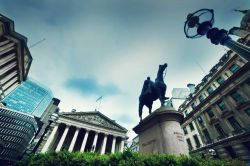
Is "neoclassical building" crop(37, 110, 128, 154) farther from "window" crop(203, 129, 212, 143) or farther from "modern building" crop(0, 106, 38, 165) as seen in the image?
"window" crop(203, 129, 212, 143)

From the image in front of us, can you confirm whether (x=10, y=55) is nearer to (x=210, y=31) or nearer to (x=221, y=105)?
(x=210, y=31)

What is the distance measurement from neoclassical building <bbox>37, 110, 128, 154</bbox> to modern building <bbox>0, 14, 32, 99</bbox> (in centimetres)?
1711

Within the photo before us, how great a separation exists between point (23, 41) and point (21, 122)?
12545mm

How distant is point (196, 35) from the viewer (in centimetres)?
551

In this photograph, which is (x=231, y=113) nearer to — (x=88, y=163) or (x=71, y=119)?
(x=88, y=163)

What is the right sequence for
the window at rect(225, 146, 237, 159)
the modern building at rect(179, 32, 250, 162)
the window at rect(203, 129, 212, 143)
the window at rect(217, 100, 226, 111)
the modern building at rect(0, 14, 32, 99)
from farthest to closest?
1. the window at rect(203, 129, 212, 143)
2. the window at rect(217, 100, 226, 111)
3. the window at rect(225, 146, 237, 159)
4. the modern building at rect(179, 32, 250, 162)
5. the modern building at rect(0, 14, 32, 99)

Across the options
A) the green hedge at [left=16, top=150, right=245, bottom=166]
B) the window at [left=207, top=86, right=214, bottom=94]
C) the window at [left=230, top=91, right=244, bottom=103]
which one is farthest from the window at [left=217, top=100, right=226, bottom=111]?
the green hedge at [left=16, top=150, right=245, bottom=166]

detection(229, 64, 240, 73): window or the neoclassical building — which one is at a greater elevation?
detection(229, 64, 240, 73): window

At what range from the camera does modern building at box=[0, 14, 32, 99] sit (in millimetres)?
17547

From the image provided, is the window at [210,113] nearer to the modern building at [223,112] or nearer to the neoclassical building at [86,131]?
the modern building at [223,112]

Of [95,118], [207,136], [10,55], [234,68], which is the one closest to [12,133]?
[10,55]

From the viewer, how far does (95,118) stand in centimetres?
4334

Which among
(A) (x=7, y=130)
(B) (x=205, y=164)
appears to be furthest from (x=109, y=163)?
(A) (x=7, y=130)

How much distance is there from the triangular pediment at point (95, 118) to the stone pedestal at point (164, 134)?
37.4 m
